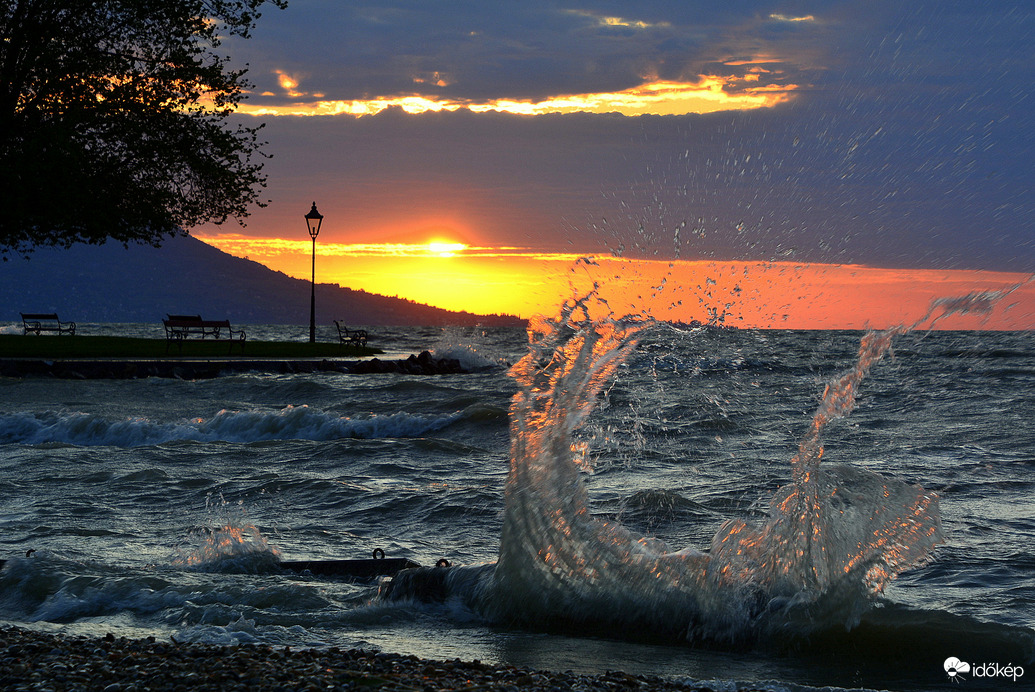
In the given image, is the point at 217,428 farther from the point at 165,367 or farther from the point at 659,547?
the point at 659,547

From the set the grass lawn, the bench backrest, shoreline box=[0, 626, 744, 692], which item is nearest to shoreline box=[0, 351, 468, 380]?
the grass lawn

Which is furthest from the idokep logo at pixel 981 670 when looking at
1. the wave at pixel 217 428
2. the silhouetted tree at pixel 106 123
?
the silhouetted tree at pixel 106 123

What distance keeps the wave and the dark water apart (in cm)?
128

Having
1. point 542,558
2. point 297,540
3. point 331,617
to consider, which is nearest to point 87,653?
point 331,617

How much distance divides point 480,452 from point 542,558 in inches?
301

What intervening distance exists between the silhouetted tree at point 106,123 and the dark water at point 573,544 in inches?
304

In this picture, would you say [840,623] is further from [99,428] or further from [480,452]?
[99,428]

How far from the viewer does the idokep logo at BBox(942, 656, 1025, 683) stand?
4.64 m

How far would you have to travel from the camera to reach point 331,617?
17.8ft

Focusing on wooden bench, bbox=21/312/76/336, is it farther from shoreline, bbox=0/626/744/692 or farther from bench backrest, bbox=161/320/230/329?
shoreline, bbox=0/626/744/692

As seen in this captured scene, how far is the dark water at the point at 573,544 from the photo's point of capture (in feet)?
16.8

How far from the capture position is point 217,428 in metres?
16.5

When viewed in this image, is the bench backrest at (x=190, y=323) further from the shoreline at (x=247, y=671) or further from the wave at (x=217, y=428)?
the shoreline at (x=247, y=671)

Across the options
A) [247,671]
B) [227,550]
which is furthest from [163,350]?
[247,671]
